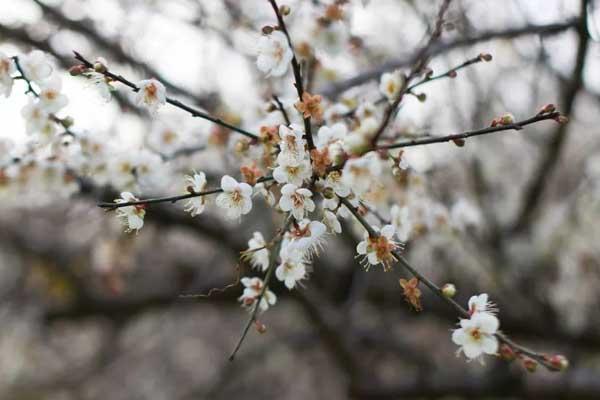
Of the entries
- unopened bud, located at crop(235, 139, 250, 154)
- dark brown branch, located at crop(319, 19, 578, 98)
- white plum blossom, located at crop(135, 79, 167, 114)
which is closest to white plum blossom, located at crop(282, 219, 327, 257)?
unopened bud, located at crop(235, 139, 250, 154)

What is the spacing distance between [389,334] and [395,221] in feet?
8.48

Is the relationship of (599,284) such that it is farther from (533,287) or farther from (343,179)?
(343,179)

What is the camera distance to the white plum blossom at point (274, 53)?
1.11 meters

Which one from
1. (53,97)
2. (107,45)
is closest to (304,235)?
(53,97)

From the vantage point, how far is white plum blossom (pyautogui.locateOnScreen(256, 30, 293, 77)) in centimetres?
111

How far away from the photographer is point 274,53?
3.84 ft

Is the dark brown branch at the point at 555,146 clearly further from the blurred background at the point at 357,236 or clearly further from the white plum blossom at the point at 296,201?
the white plum blossom at the point at 296,201

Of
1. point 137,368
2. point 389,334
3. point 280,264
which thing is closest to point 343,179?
point 280,264

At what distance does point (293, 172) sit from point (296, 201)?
0.06 metres

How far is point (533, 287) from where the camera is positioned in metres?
3.30

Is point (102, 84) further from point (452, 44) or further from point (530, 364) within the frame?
point (452, 44)

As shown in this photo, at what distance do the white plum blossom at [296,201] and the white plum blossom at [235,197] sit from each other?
0.08 m

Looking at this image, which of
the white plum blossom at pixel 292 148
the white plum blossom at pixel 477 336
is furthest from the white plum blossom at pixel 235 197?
the white plum blossom at pixel 477 336

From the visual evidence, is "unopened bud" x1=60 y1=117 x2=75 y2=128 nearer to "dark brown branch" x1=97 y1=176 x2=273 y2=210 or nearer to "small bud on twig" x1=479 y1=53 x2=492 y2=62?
"dark brown branch" x1=97 y1=176 x2=273 y2=210
